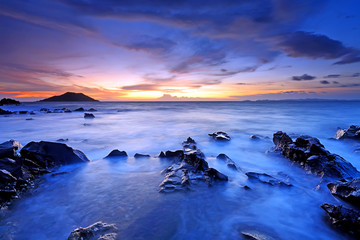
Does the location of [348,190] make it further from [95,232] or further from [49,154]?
[49,154]

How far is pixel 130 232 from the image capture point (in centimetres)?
259

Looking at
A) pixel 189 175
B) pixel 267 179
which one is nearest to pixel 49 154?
pixel 189 175

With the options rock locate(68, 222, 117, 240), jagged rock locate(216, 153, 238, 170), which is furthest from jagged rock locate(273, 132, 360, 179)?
rock locate(68, 222, 117, 240)

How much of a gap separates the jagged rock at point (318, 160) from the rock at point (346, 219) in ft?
6.12

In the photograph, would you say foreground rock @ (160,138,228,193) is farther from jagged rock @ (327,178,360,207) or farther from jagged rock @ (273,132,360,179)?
jagged rock @ (273,132,360,179)

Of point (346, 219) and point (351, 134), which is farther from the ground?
point (351, 134)

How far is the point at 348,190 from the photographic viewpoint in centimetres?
329

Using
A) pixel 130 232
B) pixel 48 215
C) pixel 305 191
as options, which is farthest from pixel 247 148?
pixel 48 215

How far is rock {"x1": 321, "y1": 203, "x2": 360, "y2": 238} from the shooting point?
2.56m

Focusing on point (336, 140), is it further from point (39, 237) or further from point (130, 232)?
point (39, 237)

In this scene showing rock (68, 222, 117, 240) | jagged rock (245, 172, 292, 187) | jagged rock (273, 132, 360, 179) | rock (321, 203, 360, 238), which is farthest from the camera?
jagged rock (273, 132, 360, 179)

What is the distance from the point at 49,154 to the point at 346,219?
672cm

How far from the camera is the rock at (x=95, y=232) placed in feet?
7.67

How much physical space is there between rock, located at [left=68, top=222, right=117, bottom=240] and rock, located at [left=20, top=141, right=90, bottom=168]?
316cm
